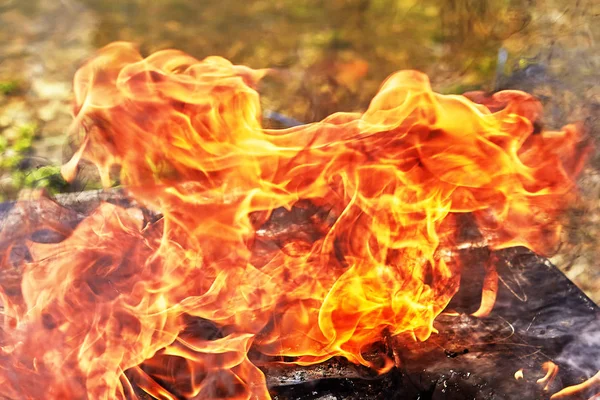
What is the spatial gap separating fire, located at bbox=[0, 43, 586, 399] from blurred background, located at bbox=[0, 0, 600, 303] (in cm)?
39

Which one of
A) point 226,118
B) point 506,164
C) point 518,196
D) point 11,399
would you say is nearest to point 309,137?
point 226,118

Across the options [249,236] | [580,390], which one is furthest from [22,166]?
[580,390]

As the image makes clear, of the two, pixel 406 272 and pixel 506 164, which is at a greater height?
pixel 506 164

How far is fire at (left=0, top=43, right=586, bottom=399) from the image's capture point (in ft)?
7.70

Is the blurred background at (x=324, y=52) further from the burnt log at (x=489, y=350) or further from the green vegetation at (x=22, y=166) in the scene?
the burnt log at (x=489, y=350)

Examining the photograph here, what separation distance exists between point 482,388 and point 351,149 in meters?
1.39

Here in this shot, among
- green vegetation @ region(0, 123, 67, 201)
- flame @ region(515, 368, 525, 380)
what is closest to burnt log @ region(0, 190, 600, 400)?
flame @ region(515, 368, 525, 380)

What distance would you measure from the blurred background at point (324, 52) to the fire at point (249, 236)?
1.29 feet

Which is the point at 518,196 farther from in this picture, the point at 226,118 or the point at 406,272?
the point at 226,118

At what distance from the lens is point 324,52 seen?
3754 mm

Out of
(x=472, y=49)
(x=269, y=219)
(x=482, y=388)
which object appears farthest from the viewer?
(x=472, y=49)

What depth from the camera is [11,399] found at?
85.8 inches

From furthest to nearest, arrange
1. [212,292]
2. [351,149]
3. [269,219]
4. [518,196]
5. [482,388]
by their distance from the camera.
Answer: [269,219] < [518,196] < [351,149] < [212,292] < [482,388]

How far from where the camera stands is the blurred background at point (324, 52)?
11.4 feet
